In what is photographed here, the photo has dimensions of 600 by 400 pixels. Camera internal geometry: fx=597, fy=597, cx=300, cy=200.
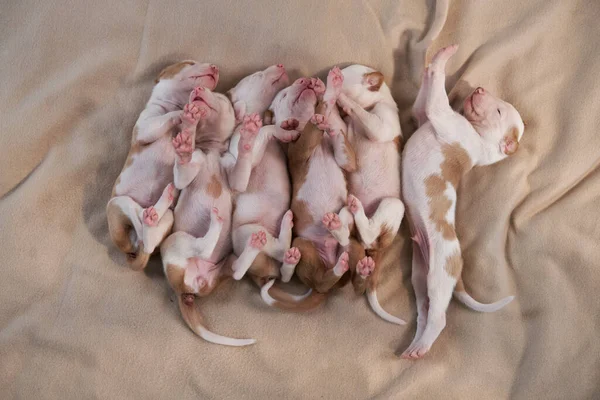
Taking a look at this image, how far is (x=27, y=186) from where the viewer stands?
6.98 ft

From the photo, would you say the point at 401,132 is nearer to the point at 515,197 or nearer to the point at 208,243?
the point at 515,197

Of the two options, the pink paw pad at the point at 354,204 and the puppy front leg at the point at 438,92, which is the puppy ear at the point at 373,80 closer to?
the puppy front leg at the point at 438,92

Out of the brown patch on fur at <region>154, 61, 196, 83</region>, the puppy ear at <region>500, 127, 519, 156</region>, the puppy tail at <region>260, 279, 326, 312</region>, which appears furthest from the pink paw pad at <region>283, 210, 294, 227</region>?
the puppy ear at <region>500, 127, 519, 156</region>

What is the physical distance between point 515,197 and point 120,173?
54.5 inches

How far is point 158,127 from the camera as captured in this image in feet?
6.67

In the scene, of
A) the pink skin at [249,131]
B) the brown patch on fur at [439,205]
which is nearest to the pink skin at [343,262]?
the brown patch on fur at [439,205]

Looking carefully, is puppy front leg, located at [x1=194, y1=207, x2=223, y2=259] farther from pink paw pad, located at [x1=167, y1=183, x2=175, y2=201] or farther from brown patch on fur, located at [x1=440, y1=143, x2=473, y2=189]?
brown patch on fur, located at [x1=440, y1=143, x2=473, y2=189]

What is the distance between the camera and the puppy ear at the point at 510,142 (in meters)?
2.08

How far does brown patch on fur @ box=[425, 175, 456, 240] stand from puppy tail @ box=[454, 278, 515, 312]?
0.17 m

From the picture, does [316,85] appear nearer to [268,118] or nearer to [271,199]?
[268,118]

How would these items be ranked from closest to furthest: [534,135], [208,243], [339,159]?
[208,243] < [339,159] < [534,135]

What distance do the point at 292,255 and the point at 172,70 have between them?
821 mm

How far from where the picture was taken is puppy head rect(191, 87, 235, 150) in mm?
2012

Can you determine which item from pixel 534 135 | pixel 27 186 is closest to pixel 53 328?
pixel 27 186
